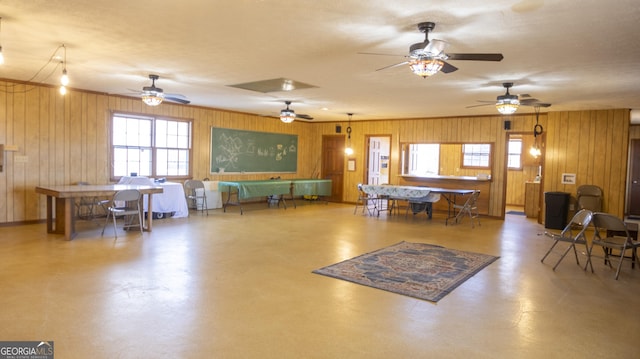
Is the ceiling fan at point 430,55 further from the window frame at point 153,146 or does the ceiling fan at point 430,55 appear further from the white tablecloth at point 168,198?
the window frame at point 153,146

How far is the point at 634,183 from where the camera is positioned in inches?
418

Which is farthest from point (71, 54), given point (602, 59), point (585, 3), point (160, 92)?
point (602, 59)

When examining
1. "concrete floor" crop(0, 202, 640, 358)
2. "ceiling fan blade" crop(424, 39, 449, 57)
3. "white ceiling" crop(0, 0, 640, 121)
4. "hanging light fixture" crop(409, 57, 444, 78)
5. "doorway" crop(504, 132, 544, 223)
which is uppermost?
"white ceiling" crop(0, 0, 640, 121)

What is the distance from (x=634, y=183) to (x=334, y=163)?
791 cm

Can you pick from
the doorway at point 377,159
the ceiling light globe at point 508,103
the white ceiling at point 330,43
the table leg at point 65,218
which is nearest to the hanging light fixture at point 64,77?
the white ceiling at point 330,43

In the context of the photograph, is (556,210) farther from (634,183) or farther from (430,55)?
(430,55)

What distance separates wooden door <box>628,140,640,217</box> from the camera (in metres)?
10.6

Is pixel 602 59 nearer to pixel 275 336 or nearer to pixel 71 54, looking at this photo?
pixel 275 336

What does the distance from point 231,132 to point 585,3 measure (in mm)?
8354

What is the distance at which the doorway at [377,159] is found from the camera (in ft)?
38.2

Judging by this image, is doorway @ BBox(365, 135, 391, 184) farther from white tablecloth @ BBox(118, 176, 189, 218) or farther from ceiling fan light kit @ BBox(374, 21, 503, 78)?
ceiling fan light kit @ BBox(374, 21, 503, 78)

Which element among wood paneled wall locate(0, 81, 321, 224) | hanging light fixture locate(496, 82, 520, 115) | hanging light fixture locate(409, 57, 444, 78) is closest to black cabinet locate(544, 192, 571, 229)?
hanging light fixture locate(496, 82, 520, 115)

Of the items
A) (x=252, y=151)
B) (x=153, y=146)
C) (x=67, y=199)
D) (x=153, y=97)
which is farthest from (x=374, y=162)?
(x=67, y=199)

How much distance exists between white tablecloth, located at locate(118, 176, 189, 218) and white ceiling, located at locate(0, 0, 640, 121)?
1816 mm
